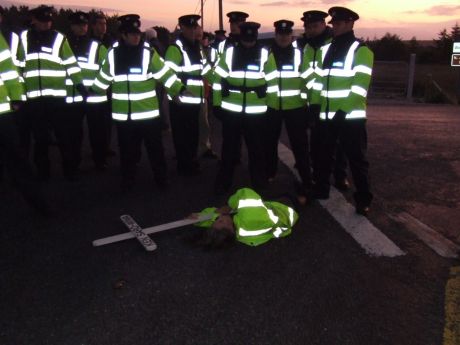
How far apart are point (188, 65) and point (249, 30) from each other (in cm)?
144

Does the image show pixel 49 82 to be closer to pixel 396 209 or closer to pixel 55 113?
pixel 55 113

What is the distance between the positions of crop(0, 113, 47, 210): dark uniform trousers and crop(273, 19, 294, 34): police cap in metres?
3.27

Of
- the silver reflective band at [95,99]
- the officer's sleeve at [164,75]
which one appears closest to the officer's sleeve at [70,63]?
the silver reflective band at [95,99]

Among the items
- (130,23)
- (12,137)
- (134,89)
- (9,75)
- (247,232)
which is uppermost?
(130,23)

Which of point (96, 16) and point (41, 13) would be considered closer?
point (41, 13)

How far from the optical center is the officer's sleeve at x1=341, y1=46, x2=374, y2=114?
15.8 feet

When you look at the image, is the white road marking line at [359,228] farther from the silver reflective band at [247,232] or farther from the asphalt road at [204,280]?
the silver reflective band at [247,232]

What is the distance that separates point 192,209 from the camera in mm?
5391

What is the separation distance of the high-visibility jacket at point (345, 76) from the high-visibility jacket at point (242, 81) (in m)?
0.73

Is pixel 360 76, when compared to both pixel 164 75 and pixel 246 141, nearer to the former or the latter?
pixel 246 141

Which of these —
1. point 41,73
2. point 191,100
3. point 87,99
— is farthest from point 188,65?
point 41,73

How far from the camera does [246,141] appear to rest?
228 inches

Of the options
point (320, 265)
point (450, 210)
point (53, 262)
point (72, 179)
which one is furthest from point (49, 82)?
point (450, 210)

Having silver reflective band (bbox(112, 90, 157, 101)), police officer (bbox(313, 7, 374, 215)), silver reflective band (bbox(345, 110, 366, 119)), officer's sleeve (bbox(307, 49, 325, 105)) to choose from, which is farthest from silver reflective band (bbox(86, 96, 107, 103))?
silver reflective band (bbox(345, 110, 366, 119))
